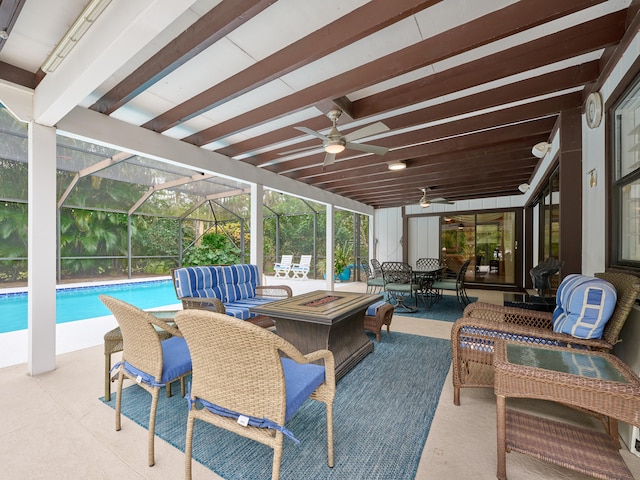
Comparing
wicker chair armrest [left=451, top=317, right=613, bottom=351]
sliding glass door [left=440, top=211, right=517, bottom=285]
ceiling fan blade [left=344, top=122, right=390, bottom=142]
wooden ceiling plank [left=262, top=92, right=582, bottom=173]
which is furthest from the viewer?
sliding glass door [left=440, top=211, right=517, bottom=285]

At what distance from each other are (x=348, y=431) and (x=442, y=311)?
4.21 meters

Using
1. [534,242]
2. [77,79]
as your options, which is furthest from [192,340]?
[534,242]

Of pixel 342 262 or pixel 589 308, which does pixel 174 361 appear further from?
pixel 342 262

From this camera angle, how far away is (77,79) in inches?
82.9

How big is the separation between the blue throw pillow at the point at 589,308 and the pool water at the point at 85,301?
6.61 metres

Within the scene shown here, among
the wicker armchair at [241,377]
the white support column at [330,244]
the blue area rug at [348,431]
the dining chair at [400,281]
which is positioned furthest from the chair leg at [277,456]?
the white support column at [330,244]

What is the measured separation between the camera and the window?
1.95 metres

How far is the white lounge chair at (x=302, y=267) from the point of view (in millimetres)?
10084

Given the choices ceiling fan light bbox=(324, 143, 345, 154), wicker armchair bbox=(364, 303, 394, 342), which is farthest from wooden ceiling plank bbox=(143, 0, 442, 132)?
wicker armchair bbox=(364, 303, 394, 342)

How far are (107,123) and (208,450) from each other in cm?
339

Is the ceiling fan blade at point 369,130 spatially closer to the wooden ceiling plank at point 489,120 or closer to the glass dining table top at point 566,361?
the wooden ceiling plank at point 489,120

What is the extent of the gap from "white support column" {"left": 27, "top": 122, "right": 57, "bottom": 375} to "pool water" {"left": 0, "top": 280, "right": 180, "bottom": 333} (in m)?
2.54

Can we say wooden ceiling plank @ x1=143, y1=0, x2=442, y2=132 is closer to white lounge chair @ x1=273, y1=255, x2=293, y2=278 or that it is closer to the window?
the window

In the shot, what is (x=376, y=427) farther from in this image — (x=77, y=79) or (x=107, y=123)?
(x=107, y=123)
